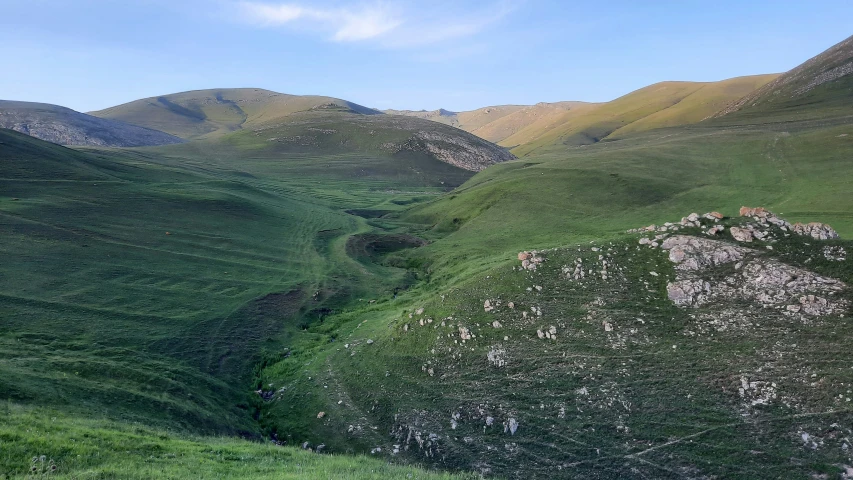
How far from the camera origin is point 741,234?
31.3 m

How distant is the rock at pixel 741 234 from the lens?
31.0 meters

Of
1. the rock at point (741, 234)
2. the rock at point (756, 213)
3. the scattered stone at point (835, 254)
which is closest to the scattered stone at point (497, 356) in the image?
the rock at point (741, 234)

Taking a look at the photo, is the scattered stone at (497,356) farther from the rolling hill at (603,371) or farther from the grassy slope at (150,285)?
the grassy slope at (150,285)

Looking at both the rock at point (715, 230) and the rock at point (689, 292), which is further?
the rock at point (715, 230)

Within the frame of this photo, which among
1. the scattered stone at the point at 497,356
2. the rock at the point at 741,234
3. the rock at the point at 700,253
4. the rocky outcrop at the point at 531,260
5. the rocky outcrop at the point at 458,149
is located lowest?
the scattered stone at the point at 497,356

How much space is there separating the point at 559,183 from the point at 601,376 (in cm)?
5804

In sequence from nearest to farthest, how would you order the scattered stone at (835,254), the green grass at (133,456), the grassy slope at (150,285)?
the green grass at (133,456), the grassy slope at (150,285), the scattered stone at (835,254)

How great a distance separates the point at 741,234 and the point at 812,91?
150 metres

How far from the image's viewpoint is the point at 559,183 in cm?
7831

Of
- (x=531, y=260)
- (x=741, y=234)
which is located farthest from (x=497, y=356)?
(x=741, y=234)

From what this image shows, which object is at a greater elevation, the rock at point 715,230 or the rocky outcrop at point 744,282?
the rock at point 715,230

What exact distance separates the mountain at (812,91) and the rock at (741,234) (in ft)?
354

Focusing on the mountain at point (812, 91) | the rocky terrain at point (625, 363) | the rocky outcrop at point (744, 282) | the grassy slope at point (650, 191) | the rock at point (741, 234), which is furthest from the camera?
the mountain at point (812, 91)

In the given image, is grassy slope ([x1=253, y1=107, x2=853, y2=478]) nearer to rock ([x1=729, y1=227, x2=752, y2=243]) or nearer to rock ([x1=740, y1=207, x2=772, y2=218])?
rock ([x1=729, y1=227, x2=752, y2=243])
